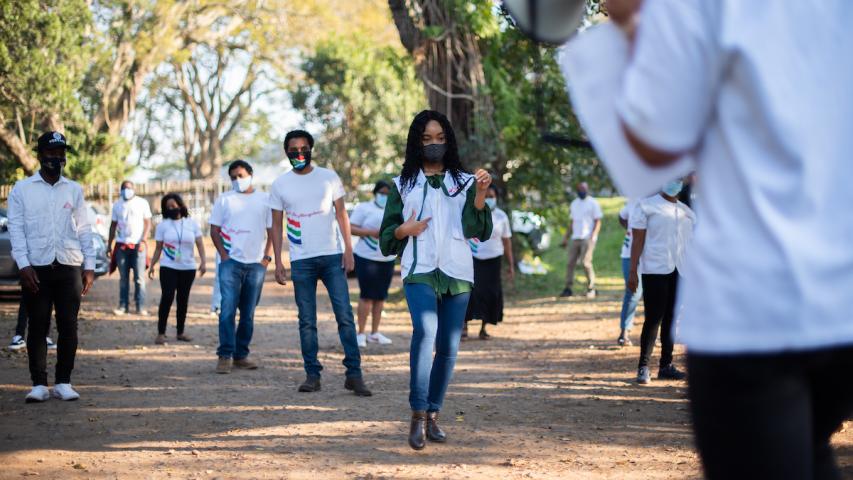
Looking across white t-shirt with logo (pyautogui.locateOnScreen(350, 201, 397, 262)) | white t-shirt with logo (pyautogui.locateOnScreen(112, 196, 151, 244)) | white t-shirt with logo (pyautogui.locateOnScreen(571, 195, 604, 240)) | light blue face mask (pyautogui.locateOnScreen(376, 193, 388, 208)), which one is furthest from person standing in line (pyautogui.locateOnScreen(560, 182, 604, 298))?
white t-shirt with logo (pyautogui.locateOnScreen(112, 196, 151, 244))

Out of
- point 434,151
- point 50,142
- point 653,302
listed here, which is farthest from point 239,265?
point 434,151

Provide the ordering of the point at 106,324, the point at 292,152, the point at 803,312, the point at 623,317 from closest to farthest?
the point at 803,312, the point at 292,152, the point at 623,317, the point at 106,324

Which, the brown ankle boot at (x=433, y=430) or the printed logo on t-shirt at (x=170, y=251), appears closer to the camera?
the brown ankle boot at (x=433, y=430)

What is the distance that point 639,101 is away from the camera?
2014 millimetres

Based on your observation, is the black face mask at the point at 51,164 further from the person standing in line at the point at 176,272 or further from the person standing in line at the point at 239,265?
the person standing in line at the point at 176,272

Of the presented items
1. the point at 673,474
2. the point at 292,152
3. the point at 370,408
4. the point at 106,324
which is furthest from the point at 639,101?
the point at 106,324

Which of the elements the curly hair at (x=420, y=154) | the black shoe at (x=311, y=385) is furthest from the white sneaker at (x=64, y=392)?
the curly hair at (x=420, y=154)

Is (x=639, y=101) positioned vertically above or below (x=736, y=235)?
above

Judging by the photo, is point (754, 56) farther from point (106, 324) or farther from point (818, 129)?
point (106, 324)

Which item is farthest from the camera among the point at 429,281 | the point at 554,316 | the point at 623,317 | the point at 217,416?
the point at 554,316

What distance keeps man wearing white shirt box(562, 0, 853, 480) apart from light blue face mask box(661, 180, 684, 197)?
704cm

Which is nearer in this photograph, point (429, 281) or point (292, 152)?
point (429, 281)

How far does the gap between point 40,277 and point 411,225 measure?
3485 millimetres

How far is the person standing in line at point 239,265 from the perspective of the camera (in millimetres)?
10352
